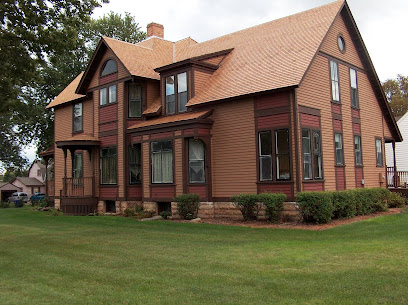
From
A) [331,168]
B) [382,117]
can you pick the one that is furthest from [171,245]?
[382,117]

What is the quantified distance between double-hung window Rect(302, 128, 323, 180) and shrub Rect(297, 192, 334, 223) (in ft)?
5.18

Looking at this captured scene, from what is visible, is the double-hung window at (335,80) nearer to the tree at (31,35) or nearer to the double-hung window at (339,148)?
the double-hung window at (339,148)

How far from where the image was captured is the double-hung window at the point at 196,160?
62.7ft

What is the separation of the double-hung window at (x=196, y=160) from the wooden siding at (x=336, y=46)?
6826mm

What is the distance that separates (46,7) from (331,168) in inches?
491

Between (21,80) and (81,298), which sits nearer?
(81,298)

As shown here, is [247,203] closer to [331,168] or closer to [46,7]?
[331,168]

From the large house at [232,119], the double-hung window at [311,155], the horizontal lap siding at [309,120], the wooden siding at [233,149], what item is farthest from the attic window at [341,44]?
the wooden siding at [233,149]

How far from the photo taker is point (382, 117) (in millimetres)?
23922

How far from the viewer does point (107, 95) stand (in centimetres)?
2375

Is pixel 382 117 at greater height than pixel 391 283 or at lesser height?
greater

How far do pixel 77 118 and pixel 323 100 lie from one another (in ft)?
49.8

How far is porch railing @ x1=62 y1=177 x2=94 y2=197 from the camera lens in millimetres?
24125

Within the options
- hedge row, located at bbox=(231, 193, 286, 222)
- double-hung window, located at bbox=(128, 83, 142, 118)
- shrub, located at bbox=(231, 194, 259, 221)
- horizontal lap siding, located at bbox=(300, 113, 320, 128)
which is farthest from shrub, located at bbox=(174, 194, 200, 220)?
double-hung window, located at bbox=(128, 83, 142, 118)
